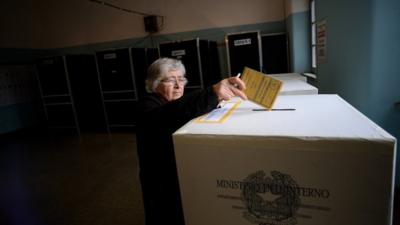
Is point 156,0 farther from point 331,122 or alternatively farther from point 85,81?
point 331,122

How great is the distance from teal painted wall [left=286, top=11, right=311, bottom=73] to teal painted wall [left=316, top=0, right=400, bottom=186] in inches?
58.6

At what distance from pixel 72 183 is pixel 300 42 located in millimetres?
3058

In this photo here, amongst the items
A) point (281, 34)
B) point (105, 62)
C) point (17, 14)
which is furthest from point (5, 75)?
point (281, 34)

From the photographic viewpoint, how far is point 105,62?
151 inches

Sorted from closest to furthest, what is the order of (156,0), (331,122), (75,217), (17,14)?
(331,122)
(75,217)
(156,0)
(17,14)

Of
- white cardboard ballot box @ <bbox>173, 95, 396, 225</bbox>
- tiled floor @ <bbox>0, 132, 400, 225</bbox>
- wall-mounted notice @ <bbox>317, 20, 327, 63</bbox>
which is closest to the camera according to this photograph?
white cardboard ballot box @ <bbox>173, 95, 396, 225</bbox>

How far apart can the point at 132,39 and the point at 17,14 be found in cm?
223

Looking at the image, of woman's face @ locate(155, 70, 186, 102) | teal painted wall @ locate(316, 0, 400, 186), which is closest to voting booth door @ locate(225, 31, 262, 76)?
teal painted wall @ locate(316, 0, 400, 186)

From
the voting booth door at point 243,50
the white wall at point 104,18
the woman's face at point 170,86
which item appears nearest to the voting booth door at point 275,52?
the voting booth door at point 243,50

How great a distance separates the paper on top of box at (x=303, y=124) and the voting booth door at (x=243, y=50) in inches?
109

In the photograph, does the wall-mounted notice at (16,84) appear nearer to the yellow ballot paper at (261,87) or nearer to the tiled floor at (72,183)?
the tiled floor at (72,183)

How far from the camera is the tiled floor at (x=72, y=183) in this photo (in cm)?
195

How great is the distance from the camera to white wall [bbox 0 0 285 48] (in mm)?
3865

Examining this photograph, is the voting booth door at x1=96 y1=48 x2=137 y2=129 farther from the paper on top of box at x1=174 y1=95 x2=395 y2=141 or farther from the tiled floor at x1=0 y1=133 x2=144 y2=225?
the paper on top of box at x1=174 y1=95 x2=395 y2=141
